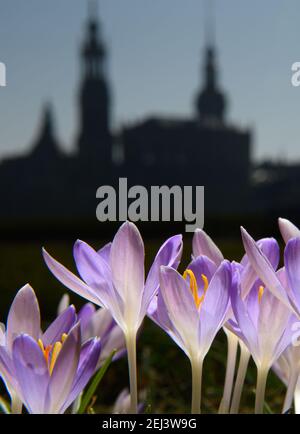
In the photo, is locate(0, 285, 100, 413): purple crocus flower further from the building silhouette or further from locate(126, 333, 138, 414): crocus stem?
the building silhouette

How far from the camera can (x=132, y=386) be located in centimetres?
19

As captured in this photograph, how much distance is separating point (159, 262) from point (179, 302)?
0.05 feet

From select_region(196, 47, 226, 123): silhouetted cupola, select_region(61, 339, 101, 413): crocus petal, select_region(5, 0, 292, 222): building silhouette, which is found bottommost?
select_region(61, 339, 101, 413): crocus petal

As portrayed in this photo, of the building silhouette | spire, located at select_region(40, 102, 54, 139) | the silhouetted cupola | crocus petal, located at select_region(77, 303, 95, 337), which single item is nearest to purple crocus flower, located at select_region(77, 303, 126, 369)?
crocus petal, located at select_region(77, 303, 95, 337)

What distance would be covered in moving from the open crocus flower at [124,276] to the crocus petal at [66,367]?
0.8 inches

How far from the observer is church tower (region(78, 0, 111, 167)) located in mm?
19953

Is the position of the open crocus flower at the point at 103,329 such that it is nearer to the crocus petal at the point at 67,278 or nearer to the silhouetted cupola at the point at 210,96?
the crocus petal at the point at 67,278

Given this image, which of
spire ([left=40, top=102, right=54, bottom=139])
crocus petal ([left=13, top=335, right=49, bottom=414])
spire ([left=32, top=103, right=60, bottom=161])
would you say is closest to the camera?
crocus petal ([left=13, top=335, right=49, bottom=414])

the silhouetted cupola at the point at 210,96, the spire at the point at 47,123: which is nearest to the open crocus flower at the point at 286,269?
the spire at the point at 47,123

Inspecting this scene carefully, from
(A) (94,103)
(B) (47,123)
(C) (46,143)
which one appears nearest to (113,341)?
(C) (46,143)

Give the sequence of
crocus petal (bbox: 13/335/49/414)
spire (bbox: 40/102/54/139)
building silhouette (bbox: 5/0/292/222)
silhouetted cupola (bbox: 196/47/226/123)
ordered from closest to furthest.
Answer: crocus petal (bbox: 13/335/49/414)
building silhouette (bbox: 5/0/292/222)
spire (bbox: 40/102/54/139)
silhouetted cupola (bbox: 196/47/226/123)

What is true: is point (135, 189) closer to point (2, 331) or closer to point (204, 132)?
point (2, 331)

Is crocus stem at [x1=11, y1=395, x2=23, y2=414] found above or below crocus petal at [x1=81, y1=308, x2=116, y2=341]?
below

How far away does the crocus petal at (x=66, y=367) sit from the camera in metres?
0.17
